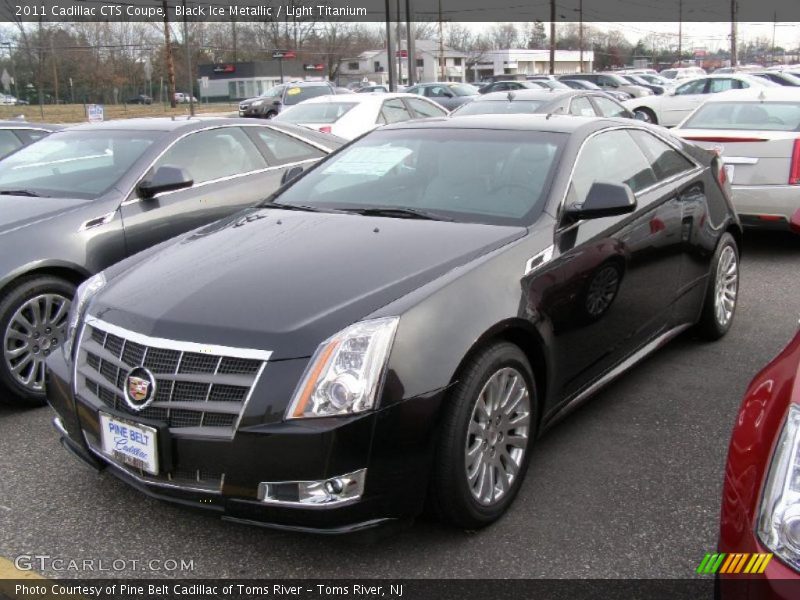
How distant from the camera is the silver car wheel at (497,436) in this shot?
3092 millimetres

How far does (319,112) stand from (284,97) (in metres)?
13.6

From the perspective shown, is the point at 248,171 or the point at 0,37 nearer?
the point at 248,171

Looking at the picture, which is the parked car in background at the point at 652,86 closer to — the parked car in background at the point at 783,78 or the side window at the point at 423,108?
the parked car in background at the point at 783,78

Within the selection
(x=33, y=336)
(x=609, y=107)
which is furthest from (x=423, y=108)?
(x=33, y=336)

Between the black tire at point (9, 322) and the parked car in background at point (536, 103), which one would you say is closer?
the black tire at point (9, 322)

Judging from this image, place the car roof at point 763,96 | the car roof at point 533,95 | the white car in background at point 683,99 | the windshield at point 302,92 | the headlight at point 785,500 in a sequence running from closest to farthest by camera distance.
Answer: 1. the headlight at point 785,500
2. the car roof at point 763,96
3. the car roof at point 533,95
4. the white car in background at point 683,99
5. the windshield at point 302,92

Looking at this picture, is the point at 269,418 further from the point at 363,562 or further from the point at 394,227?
the point at 394,227

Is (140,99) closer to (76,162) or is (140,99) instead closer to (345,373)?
(76,162)

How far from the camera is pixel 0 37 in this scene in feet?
152

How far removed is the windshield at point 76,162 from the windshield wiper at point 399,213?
211cm

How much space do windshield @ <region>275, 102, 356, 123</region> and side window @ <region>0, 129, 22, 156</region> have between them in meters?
5.12

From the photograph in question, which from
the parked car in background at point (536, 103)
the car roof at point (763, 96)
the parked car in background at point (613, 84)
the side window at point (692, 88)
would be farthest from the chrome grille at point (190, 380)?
the parked car in background at point (613, 84)

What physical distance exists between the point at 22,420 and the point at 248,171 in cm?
255

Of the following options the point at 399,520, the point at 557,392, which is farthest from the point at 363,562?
the point at 557,392
